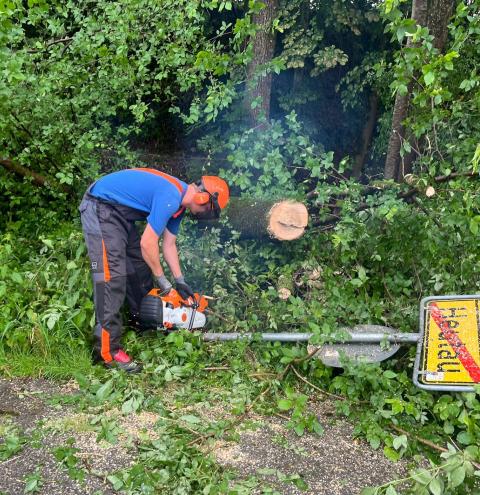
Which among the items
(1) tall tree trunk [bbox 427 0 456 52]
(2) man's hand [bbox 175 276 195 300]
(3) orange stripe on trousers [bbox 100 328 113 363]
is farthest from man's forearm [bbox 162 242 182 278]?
(1) tall tree trunk [bbox 427 0 456 52]

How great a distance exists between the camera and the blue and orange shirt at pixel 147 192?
3.73 metres

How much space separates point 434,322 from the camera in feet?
11.3

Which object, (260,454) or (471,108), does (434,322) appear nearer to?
(260,454)

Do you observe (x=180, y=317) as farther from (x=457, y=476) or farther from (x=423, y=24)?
(x=423, y=24)

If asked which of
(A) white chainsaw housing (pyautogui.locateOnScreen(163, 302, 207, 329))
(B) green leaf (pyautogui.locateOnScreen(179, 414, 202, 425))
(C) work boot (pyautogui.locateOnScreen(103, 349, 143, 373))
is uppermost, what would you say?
(A) white chainsaw housing (pyautogui.locateOnScreen(163, 302, 207, 329))

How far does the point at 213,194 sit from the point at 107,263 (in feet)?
2.99

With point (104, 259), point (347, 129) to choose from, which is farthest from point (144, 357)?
point (347, 129)

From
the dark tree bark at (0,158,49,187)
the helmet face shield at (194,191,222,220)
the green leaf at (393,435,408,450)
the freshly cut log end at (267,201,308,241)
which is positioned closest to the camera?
the green leaf at (393,435,408,450)

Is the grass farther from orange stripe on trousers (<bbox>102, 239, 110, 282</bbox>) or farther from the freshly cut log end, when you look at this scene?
the freshly cut log end

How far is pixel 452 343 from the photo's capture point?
332cm

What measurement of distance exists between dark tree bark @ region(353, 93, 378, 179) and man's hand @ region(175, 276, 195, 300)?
5228 mm

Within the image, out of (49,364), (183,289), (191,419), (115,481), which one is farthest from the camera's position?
(183,289)

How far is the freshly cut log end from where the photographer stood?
180 inches

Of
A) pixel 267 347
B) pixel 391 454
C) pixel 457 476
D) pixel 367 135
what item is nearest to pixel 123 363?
pixel 267 347
